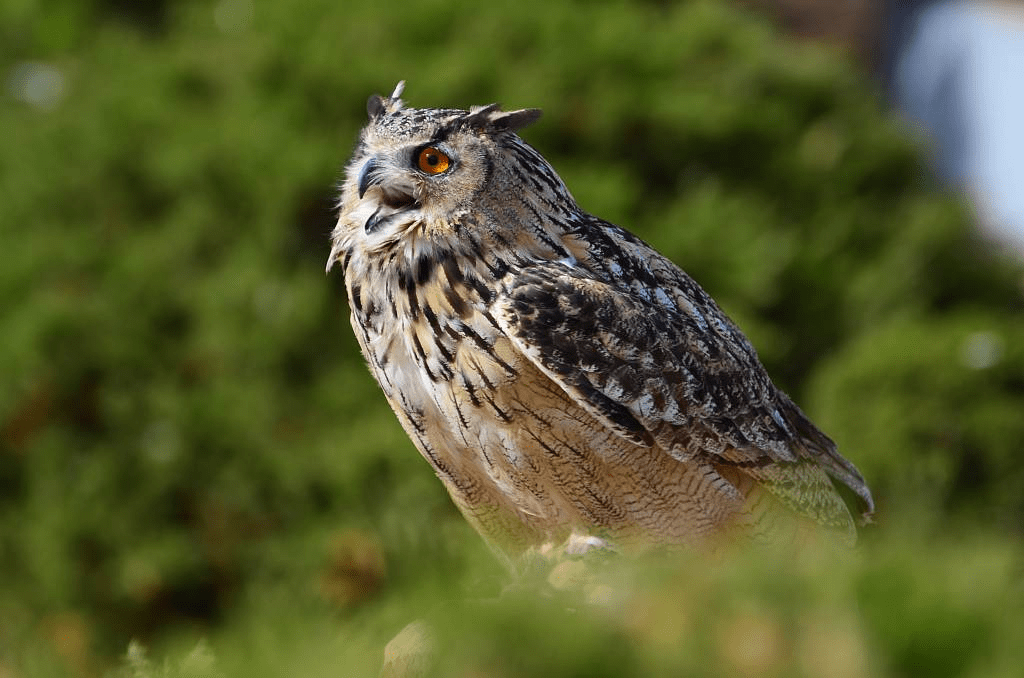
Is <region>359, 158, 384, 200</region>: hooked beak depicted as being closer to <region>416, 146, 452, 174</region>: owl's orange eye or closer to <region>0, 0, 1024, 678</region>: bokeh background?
<region>416, 146, 452, 174</region>: owl's orange eye

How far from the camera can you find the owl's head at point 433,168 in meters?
2.05

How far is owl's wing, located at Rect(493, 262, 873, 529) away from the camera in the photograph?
200cm

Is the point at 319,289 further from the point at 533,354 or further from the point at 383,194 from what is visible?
the point at 533,354

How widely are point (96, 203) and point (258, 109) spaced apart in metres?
0.91

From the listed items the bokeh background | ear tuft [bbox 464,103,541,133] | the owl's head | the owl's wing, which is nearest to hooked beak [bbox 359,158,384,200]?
the owl's head

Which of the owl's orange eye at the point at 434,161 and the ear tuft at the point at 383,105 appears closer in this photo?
the owl's orange eye at the point at 434,161

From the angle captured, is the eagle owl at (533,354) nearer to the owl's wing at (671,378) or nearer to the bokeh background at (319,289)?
the owl's wing at (671,378)

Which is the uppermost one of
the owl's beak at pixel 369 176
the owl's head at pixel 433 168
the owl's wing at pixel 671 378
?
the owl's beak at pixel 369 176

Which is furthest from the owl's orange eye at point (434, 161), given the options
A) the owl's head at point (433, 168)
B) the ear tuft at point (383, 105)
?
the ear tuft at point (383, 105)

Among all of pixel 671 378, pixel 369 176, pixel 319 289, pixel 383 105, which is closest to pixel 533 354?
pixel 671 378

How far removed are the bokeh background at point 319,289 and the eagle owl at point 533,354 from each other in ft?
4.29

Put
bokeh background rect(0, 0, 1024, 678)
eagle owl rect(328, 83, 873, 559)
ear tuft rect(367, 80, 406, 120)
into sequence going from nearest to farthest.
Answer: eagle owl rect(328, 83, 873, 559)
ear tuft rect(367, 80, 406, 120)
bokeh background rect(0, 0, 1024, 678)

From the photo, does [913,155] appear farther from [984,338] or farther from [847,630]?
[847,630]

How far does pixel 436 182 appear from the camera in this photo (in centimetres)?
205
